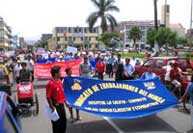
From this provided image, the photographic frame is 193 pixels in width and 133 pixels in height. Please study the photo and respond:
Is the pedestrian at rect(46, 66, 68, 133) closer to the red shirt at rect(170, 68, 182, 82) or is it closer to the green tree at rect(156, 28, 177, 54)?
the red shirt at rect(170, 68, 182, 82)

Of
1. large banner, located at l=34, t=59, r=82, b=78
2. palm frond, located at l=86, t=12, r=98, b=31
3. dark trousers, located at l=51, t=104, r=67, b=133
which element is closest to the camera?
dark trousers, located at l=51, t=104, r=67, b=133

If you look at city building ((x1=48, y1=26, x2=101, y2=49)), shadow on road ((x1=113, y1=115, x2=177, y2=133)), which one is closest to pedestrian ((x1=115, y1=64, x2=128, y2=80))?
shadow on road ((x1=113, y1=115, x2=177, y2=133))

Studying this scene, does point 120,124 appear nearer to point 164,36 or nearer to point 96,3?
point 164,36

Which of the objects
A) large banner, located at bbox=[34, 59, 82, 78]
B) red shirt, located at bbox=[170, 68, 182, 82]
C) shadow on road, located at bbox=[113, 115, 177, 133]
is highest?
red shirt, located at bbox=[170, 68, 182, 82]

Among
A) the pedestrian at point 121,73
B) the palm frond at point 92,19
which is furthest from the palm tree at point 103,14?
the pedestrian at point 121,73

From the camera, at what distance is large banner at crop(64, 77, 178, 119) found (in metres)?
10.4

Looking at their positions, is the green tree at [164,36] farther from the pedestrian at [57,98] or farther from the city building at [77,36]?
the city building at [77,36]

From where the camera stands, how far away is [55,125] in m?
7.90

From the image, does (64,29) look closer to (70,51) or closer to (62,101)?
(70,51)

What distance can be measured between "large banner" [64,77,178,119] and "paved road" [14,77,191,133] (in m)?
0.35

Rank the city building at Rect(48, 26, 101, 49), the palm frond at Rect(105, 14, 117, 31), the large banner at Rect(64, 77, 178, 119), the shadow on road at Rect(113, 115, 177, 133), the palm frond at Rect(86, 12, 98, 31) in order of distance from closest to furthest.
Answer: the shadow on road at Rect(113, 115, 177, 133)
the large banner at Rect(64, 77, 178, 119)
the palm frond at Rect(86, 12, 98, 31)
the palm frond at Rect(105, 14, 117, 31)
the city building at Rect(48, 26, 101, 49)

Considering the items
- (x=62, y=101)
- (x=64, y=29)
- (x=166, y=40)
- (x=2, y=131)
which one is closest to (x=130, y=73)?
(x=62, y=101)

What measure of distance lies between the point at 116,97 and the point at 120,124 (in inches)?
31.9

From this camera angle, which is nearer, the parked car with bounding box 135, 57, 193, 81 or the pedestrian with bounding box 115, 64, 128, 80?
the pedestrian with bounding box 115, 64, 128, 80
